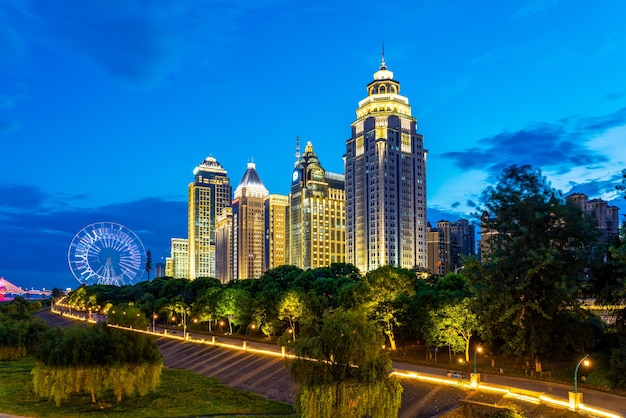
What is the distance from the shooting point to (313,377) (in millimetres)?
31406

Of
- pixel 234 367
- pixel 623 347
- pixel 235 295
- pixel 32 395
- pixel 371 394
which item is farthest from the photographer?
pixel 235 295

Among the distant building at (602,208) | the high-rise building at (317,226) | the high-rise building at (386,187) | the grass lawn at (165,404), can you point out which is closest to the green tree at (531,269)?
the grass lawn at (165,404)

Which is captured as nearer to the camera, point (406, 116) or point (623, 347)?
point (623, 347)

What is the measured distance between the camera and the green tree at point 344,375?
102ft

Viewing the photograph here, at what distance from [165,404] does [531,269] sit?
97.4 ft

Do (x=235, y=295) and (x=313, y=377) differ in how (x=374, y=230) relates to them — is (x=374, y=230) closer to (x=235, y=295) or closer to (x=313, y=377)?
(x=235, y=295)

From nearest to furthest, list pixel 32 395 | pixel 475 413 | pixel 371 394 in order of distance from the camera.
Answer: pixel 371 394
pixel 475 413
pixel 32 395

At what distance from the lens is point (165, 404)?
43.2 meters

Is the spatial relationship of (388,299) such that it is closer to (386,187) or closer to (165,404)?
(165,404)

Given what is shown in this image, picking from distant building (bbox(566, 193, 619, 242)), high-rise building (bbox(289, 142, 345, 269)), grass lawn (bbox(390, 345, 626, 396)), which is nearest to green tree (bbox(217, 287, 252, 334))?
grass lawn (bbox(390, 345, 626, 396))

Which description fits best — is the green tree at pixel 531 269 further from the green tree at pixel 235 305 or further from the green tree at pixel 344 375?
the green tree at pixel 235 305

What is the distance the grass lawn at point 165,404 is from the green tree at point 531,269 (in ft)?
58.6

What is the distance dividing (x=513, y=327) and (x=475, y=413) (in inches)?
438

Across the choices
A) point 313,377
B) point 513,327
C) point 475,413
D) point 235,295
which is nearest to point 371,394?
point 313,377
